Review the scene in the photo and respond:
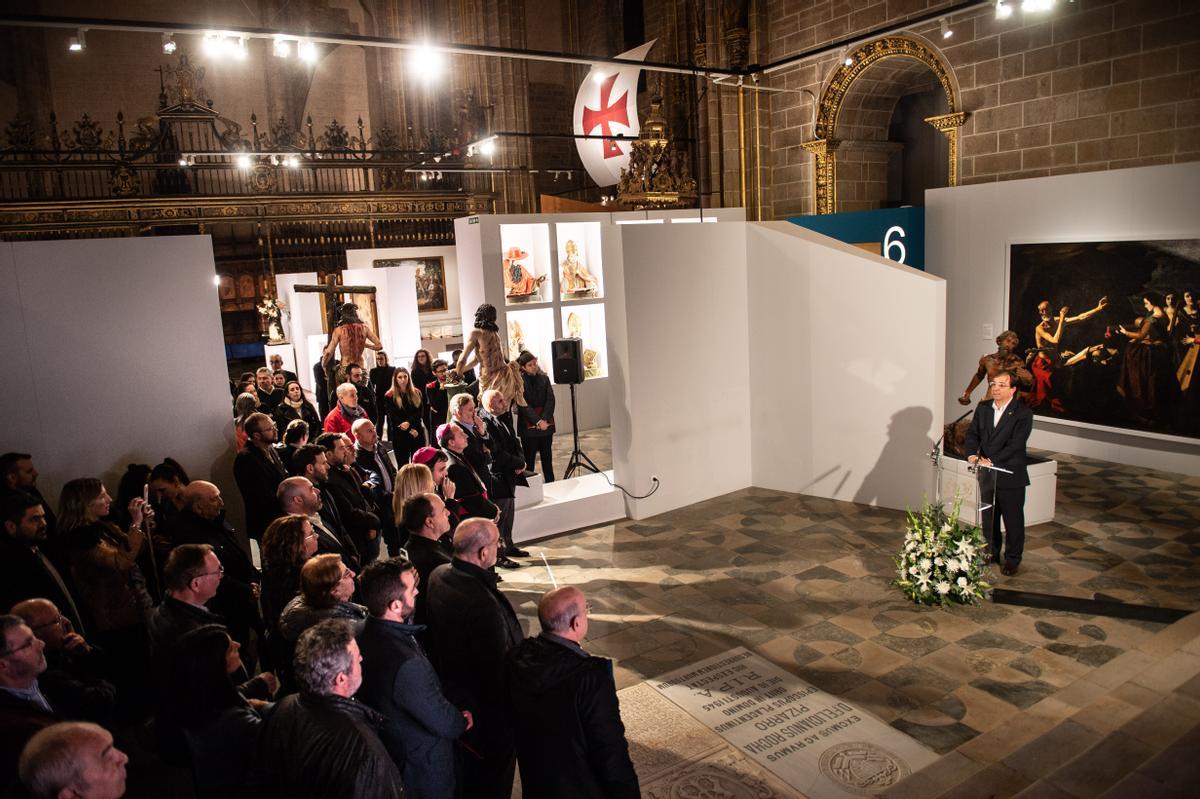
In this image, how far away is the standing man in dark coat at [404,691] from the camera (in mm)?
2994

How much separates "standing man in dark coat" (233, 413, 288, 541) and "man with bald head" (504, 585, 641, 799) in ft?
10.8

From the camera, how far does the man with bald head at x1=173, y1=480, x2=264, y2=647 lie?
4504mm

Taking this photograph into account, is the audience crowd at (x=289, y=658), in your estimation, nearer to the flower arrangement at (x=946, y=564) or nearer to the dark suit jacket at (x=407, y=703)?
the dark suit jacket at (x=407, y=703)

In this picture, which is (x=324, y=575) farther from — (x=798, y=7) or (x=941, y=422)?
(x=798, y=7)

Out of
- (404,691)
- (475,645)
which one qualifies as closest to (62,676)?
(404,691)

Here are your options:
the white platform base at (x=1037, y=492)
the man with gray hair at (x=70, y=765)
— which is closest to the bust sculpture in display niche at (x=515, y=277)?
the white platform base at (x=1037, y=492)

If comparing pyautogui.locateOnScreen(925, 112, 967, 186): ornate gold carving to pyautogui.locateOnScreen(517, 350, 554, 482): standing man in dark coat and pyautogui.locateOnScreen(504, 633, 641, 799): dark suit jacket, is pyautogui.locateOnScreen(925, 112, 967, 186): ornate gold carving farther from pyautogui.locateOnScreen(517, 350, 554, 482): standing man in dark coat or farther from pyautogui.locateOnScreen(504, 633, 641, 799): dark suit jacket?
pyautogui.locateOnScreen(504, 633, 641, 799): dark suit jacket

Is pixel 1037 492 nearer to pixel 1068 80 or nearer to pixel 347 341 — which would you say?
pixel 1068 80

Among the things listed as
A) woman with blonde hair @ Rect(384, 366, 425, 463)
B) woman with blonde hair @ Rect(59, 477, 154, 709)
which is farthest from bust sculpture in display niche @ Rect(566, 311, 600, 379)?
woman with blonde hair @ Rect(59, 477, 154, 709)

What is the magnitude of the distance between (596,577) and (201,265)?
13.8ft

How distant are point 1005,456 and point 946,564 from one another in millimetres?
1070

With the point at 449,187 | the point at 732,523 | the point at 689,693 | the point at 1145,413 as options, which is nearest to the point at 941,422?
the point at 732,523

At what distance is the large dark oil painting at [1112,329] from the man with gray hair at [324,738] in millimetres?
9224

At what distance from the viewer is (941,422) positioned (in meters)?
7.72
